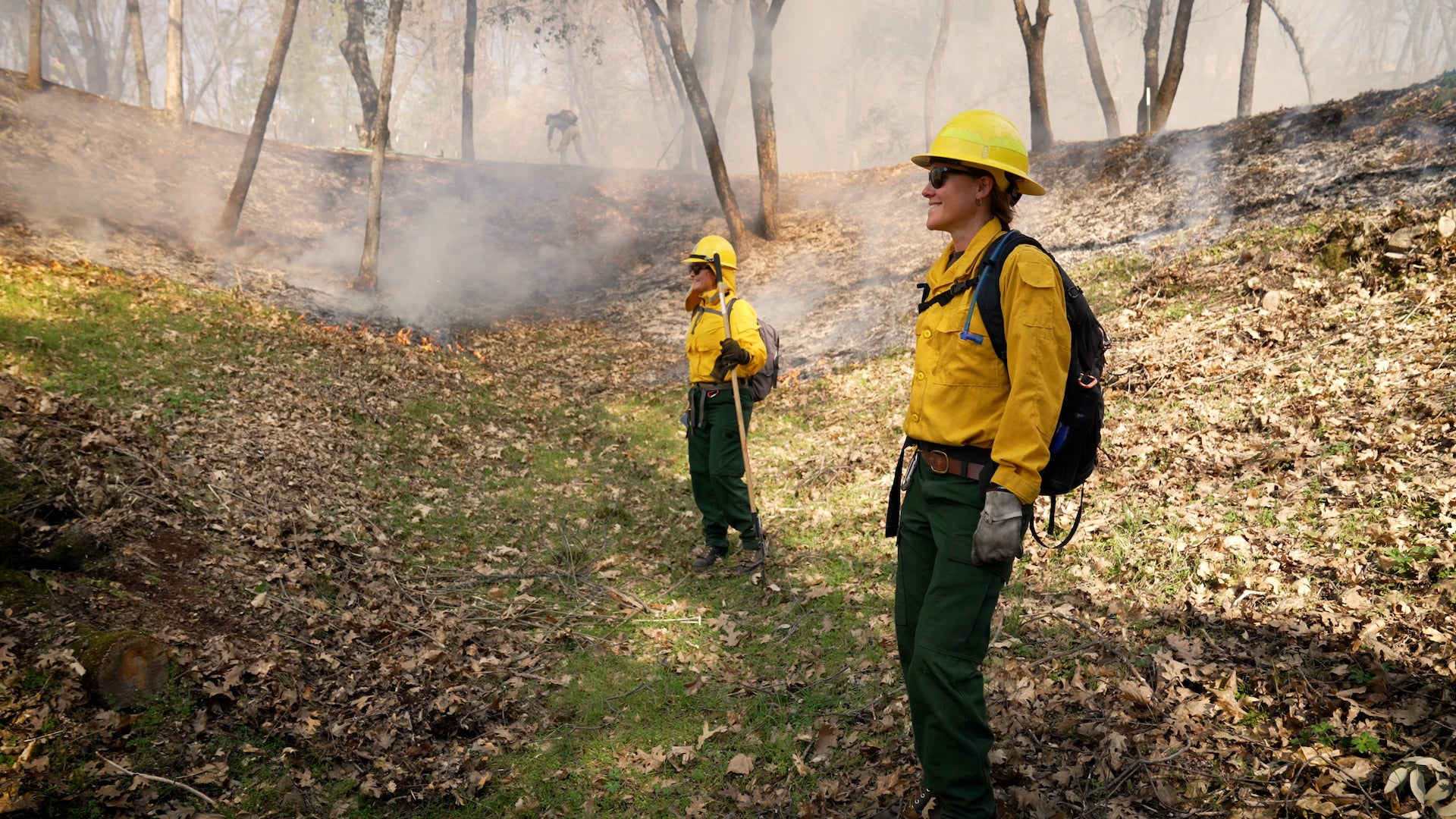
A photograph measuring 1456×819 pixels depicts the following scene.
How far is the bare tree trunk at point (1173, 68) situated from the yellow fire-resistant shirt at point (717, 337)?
12.7 metres

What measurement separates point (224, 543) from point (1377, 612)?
742 cm

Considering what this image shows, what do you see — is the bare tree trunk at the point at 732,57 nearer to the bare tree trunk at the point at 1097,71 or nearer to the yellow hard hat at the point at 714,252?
the bare tree trunk at the point at 1097,71

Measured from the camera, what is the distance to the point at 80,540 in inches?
193

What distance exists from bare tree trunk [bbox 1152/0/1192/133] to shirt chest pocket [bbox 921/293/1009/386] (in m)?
15.0

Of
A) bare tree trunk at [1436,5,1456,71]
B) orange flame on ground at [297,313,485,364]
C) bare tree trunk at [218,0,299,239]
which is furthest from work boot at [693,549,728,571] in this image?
bare tree trunk at [1436,5,1456,71]

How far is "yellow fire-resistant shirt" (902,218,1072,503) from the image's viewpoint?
264 cm

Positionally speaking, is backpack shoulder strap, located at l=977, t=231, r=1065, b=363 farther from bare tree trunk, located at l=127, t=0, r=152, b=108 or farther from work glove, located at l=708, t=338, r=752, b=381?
bare tree trunk, located at l=127, t=0, r=152, b=108

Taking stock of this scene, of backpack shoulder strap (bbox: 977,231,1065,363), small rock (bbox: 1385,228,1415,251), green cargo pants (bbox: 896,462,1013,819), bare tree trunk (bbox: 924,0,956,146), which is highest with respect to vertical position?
bare tree trunk (bbox: 924,0,956,146)

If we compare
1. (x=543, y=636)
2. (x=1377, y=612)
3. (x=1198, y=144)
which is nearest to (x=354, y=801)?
(x=543, y=636)

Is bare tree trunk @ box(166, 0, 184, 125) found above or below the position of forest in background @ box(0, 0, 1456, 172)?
below

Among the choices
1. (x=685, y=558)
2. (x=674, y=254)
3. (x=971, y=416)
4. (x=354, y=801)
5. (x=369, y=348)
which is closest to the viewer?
(x=971, y=416)

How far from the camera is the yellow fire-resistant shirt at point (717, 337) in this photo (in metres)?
6.49

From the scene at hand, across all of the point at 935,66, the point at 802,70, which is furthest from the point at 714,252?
the point at 802,70

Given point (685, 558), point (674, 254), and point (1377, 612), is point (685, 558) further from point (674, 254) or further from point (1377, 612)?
point (674, 254)
